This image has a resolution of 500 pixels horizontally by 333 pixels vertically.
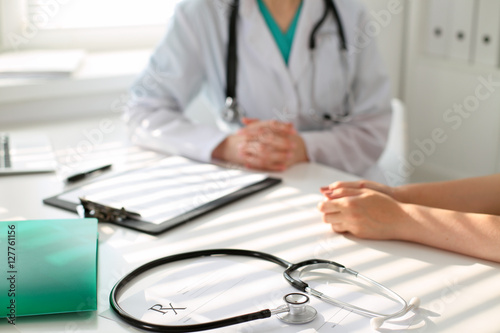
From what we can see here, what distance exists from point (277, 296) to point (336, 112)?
3.15 feet

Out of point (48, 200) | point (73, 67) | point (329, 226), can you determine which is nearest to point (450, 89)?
point (73, 67)

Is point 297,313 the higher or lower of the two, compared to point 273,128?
lower

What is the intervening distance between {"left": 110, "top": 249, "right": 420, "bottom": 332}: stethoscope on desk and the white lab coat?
2.24 ft

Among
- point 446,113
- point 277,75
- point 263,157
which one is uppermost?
point 277,75

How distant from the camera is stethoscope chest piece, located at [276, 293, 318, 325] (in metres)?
0.76

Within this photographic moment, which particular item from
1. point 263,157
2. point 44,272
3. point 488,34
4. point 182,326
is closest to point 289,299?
point 182,326

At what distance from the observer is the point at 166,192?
121cm

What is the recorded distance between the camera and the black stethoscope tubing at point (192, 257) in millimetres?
736

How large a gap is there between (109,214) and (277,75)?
725mm

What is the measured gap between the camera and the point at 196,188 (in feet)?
4.04

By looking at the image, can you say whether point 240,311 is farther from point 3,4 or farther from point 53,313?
point 3,4

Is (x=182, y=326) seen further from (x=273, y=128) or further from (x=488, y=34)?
(x=488, y=34)

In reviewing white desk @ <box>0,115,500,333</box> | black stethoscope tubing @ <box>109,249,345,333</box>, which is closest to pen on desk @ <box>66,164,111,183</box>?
white desk @ <box>0,115,500,333</box>

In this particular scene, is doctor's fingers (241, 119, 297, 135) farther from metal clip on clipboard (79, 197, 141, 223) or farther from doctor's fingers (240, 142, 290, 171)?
metal clip on clipboard (79, 197, 141, 223)
